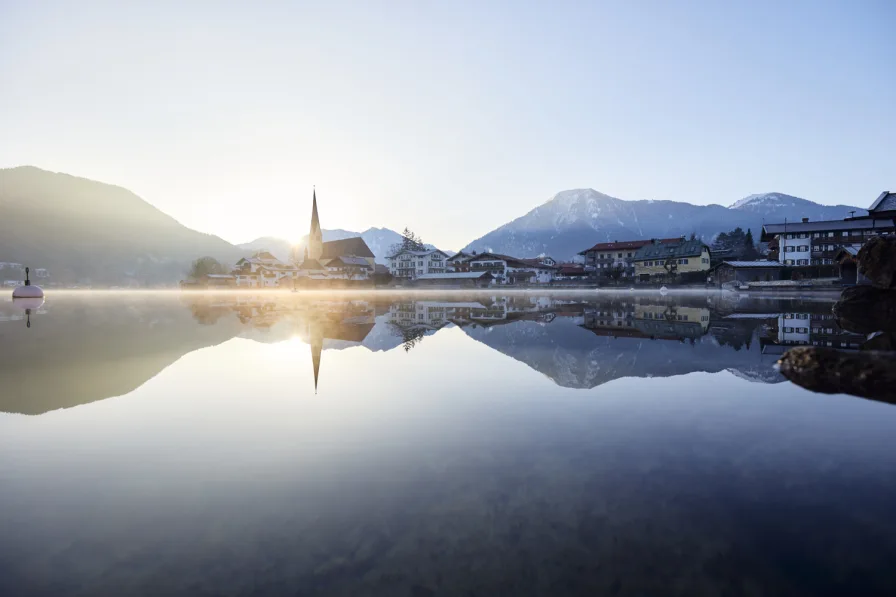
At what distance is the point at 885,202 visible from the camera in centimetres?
7019

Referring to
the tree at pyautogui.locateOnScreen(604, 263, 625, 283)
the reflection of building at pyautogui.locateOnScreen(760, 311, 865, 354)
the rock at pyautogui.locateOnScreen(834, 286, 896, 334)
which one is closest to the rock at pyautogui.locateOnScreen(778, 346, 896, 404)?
the reflection of building at pyautogui.locateOnScreen(760, 311, 865, 354)

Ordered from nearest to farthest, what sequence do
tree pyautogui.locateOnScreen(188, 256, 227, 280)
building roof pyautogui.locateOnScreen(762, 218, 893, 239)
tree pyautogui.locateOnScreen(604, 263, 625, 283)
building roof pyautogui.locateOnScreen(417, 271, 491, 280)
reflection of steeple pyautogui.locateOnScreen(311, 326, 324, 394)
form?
reflection of steeple pyautogui.locateOnScreen(311, 326, 324, 394)
building roof pyautogui.locateOnScreen(762, 218, 893, 239)
tree pyautogui.locateOnScreen(604, 263, 625, 283)
building roof pyautogui.locateOnScreen(417, 271, 491, 280)
tree pyautogui.locateOnScreen(188, 256, 227, 280)

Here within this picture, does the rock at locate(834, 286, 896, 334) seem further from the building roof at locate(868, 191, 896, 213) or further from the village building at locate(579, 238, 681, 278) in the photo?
the village building at locate(579, 238, 681, 278)

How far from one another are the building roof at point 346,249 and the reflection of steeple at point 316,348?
458 ft

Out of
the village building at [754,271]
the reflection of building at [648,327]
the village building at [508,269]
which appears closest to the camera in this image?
the reflection of building at [648,327]

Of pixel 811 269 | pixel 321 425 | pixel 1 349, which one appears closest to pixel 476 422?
pixel 321 425

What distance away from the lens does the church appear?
141 metres

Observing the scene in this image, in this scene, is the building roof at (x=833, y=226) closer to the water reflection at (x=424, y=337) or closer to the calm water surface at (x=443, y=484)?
the water reflection at (x=424, y=337)

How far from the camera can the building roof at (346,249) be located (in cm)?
16275

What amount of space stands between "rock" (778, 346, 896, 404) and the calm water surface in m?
0.66

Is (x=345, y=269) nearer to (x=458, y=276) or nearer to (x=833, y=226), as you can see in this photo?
(x=458, y=276)

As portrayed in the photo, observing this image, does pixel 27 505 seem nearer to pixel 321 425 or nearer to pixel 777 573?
pixel 321 425

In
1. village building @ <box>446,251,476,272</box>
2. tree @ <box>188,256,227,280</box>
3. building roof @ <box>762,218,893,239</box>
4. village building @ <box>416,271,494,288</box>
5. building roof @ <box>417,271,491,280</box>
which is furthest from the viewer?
tree @ <box>188,256,227,280</box>

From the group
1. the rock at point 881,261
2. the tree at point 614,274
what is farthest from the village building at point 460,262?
the rock at point 881,261
